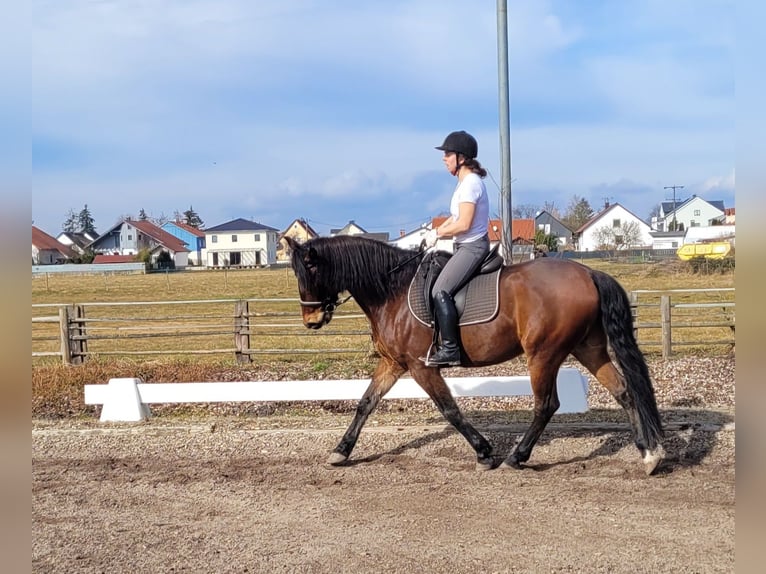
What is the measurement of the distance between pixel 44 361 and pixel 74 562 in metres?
11.1

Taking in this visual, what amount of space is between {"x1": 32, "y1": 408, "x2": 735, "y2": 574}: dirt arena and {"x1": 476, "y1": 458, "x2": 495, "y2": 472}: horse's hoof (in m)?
0.06

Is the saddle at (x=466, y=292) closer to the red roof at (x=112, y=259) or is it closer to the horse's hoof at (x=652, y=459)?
the horse's hoof at (x=652, y=459)

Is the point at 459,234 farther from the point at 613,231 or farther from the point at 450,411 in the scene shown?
the point at 613,231

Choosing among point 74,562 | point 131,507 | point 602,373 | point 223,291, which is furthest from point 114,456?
point 223,291

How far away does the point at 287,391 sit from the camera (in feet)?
26.6

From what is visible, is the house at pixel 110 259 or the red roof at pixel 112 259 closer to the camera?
the house at pixel 110 259

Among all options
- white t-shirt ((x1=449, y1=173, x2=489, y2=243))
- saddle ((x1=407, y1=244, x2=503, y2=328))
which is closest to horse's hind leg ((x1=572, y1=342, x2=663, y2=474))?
saddle ((x1=407, y1=244, x2=503, y2=328))

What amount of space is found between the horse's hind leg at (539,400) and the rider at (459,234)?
70cm

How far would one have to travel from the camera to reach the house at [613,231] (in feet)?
201

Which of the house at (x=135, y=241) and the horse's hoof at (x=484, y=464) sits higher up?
the house at (x=135, y=241)

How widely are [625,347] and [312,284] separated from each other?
279 cm

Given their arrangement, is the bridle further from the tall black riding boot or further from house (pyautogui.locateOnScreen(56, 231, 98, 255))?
house (pyautogui.locateOnScreen(56, 231, 98, 255))

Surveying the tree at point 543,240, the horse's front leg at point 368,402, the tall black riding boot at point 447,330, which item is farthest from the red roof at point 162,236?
the tall black riding boot at point 447,330

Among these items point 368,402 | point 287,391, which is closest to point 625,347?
point 368,402
